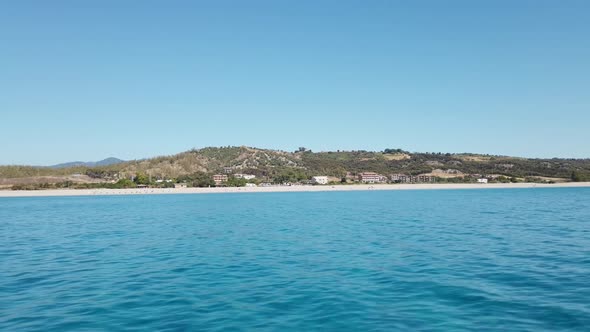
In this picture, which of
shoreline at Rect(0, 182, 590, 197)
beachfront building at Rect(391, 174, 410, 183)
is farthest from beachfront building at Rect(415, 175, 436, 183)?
shoreline at Rect(0, 182, 590, 197)

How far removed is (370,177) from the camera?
192 meters

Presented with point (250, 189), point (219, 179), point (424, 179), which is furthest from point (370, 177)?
point (219, 179)

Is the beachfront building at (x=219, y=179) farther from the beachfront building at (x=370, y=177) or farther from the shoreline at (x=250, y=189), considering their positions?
the beachfront building at (x=370, y=177)

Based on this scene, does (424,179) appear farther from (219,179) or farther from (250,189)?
(219,179)

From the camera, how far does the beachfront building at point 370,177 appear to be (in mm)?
188625

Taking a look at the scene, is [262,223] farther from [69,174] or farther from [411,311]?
[69,174]

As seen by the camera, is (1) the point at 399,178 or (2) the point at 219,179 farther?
(1) the point at 399,178

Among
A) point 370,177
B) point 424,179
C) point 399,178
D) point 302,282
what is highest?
point 370,177

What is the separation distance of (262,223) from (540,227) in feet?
77.4

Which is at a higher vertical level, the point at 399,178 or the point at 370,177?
the point at 370,177

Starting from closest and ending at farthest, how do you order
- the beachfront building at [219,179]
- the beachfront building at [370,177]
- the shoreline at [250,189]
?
the shoreline at [250,189], the beachfront building at [219,179], the beachfront building at [370,177]

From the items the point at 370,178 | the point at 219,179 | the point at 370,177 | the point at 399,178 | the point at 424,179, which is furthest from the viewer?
the point at 399,178

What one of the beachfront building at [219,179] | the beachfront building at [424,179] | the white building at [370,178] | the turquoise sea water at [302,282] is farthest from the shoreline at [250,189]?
the turquoise sea water at [302,282]

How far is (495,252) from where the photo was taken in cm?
2391
